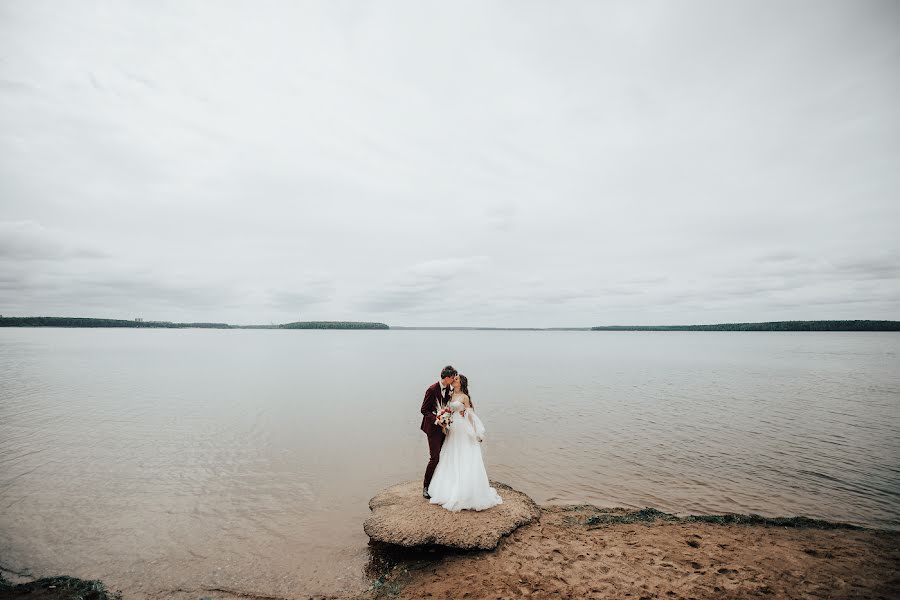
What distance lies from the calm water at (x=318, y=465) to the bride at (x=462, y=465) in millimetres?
2203

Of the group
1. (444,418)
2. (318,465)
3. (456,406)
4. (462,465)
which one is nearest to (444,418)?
(444,418)

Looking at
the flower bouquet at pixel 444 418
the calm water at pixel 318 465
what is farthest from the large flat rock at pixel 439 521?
the flower bouquet at pixel 444 418

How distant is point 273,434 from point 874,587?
19.3 m

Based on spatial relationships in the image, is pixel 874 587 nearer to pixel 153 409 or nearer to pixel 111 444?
pixel 111 444

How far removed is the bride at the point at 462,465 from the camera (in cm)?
886

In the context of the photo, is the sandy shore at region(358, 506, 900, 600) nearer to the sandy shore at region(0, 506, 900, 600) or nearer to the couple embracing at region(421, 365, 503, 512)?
the sandy shore at region(0, 506, 900, 600)

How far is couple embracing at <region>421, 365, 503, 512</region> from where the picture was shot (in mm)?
8875

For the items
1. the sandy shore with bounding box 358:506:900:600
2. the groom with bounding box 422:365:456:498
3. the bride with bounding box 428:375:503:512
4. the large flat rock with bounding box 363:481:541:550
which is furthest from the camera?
the groom with bounding box 422:365:456:498

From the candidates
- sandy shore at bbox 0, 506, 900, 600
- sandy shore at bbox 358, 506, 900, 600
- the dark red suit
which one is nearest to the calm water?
sandy shore at bbox 0, 506, 900, 600

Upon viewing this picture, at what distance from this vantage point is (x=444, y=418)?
29.1ft

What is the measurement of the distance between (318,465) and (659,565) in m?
11.3

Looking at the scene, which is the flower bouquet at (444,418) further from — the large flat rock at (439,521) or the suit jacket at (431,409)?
the large flat rock at (439,521)

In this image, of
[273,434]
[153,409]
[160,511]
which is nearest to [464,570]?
[160,511]

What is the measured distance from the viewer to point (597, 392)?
2953 cm
